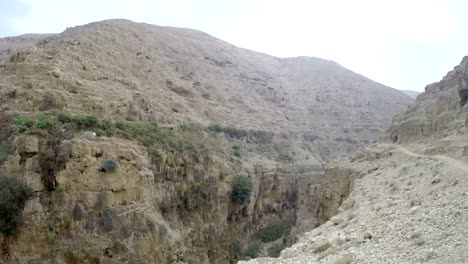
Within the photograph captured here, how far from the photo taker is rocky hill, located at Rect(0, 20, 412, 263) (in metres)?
20.8

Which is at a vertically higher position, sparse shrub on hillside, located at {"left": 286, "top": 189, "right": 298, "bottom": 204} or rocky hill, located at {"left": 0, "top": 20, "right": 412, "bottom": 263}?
rocky hill, located at {"left": 0, "top": 20, "right": 412, "bottom": 263}

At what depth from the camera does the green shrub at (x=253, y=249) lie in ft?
105

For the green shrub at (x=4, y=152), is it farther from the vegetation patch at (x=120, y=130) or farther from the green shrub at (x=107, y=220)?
the green shrub at (x=107, y=220)

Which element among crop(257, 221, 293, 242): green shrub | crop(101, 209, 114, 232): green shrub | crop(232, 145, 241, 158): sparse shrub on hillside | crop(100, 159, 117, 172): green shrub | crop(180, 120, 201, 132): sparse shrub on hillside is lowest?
crop(257, 221, 293, 242): green shrub

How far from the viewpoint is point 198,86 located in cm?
4931

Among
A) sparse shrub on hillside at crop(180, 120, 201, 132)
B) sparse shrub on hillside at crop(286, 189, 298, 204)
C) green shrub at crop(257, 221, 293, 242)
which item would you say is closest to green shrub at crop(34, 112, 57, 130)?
sparse shrub on hillside at crop(180, 120, 201, 132)

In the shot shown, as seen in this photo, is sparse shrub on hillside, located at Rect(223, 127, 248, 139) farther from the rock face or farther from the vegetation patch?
the rock face

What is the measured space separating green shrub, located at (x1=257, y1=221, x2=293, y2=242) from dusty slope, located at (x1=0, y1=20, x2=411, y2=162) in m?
11.6

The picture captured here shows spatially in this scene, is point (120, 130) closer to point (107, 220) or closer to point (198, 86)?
point (107, 220)

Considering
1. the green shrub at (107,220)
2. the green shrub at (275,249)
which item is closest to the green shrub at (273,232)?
the green shrub at (275,249)

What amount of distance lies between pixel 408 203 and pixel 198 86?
3878 cm

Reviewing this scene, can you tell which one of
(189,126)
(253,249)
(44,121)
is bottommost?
(253,249)

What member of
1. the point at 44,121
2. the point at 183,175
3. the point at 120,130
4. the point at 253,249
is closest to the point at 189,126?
the point at 183,175

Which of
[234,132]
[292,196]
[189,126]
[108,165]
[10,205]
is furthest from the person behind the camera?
[234,132]
